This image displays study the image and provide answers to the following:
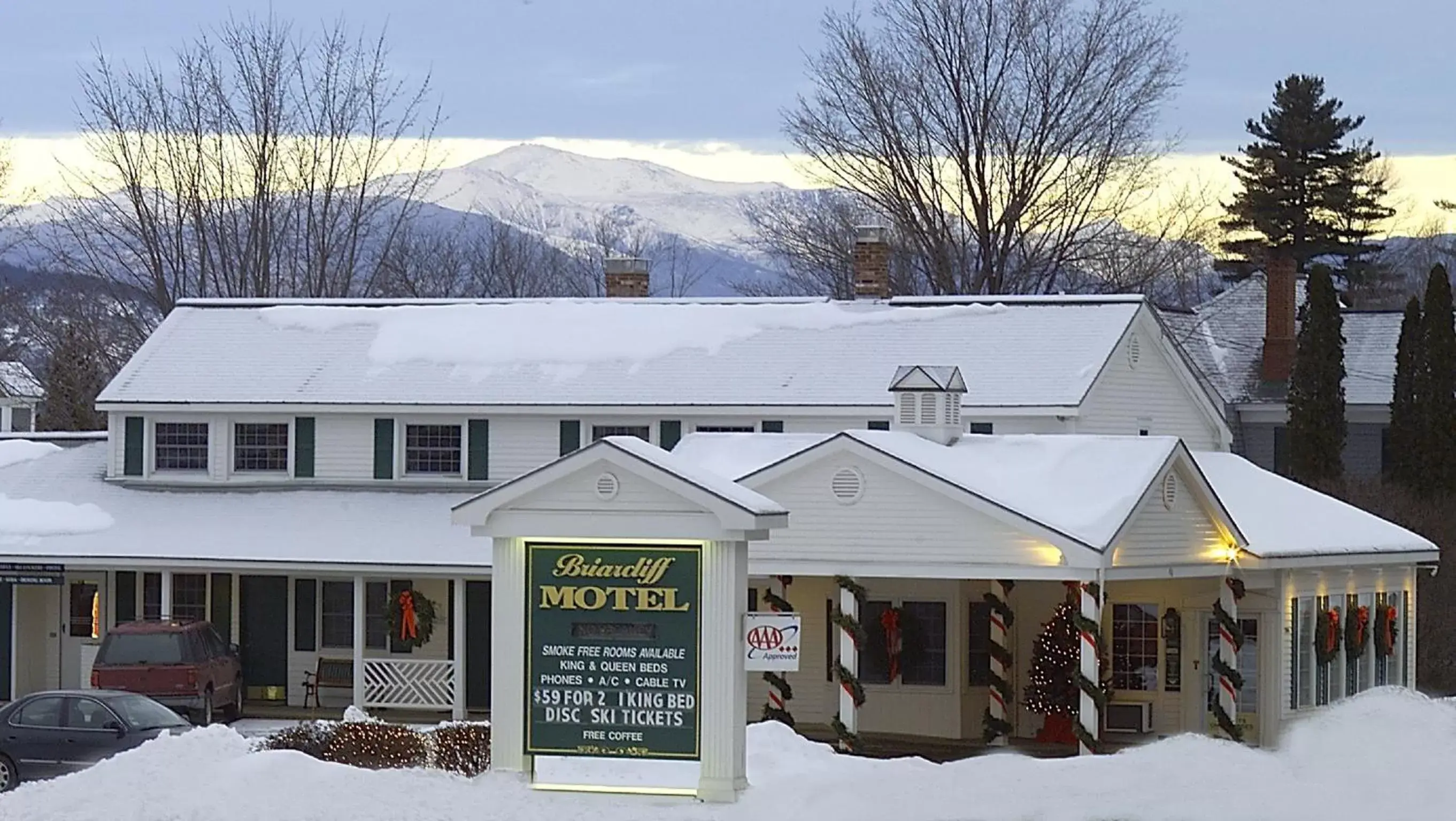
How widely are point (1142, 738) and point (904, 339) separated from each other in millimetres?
8551

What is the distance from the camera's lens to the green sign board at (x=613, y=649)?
19.0 metres

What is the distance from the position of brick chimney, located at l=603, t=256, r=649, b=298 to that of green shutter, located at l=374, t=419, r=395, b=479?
7374 millimetres

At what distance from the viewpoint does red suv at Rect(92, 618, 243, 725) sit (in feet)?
103

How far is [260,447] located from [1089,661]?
53.4ft

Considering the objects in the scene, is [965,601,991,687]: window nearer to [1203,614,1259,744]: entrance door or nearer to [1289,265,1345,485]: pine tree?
[1203,614,1259,744]: entrance door

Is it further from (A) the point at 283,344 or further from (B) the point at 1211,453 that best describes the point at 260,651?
(B) the point at 1211,453

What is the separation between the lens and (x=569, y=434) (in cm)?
3481

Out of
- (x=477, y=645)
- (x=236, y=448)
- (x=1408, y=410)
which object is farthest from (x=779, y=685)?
(x=1408, y=410)

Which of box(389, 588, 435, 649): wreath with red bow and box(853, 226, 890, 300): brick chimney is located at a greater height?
box(853, 226, 890, 300): brick chimney

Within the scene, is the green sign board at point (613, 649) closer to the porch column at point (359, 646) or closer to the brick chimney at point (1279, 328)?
the porch column at point (359, 646)

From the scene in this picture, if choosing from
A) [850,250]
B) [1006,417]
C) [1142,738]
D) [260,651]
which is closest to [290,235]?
[850,250]

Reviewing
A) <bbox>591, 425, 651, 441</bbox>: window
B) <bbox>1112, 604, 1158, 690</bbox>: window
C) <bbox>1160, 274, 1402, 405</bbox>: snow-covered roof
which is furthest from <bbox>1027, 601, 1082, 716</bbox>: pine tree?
<bbox>1160, 274, 1402, 405</bbox>: snow-covered roof

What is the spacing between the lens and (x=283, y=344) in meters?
37.7

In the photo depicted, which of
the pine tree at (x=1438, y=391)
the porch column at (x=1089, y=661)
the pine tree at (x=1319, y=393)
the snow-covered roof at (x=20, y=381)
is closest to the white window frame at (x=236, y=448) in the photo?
the porch column at (x=1089, y=661)
